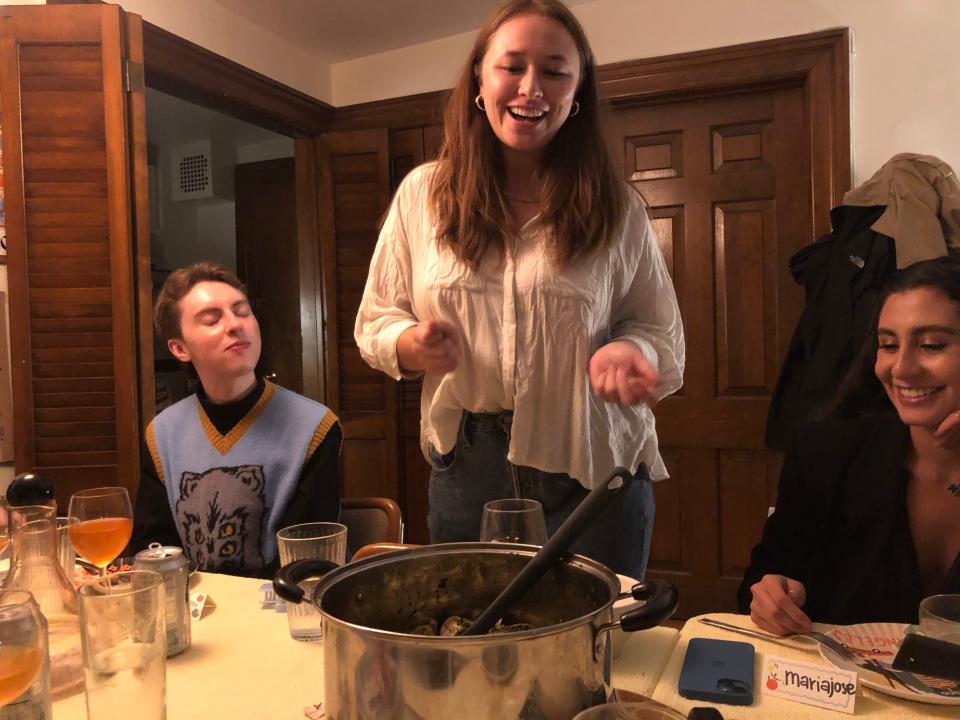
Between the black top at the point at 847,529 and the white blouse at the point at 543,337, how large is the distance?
249mm

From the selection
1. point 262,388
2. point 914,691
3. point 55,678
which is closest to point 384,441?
point 262,388

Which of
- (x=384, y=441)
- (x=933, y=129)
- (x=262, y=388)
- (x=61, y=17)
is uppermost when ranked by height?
(x=61, y=17)

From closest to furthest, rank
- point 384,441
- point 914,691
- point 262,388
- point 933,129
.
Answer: point 914,691
point 262,388
point 933,129
point 384,441

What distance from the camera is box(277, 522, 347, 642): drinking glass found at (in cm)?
93

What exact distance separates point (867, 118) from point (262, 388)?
2.13m

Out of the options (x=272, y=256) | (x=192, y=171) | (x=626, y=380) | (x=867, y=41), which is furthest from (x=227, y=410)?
(x=192, y=171)

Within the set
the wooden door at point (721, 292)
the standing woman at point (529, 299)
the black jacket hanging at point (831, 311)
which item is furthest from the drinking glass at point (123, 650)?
the wooden door at point (721, 292)

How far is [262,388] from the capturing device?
1750 mm

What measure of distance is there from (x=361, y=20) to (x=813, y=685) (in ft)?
9.25

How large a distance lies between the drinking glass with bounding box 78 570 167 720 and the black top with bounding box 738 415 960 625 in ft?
2.93

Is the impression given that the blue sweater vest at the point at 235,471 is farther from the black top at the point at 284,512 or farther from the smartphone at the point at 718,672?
the smartphone at the point at 718,672

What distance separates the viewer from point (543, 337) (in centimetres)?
120

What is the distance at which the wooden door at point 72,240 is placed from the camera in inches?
84.4

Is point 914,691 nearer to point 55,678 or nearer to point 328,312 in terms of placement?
point 55,678
